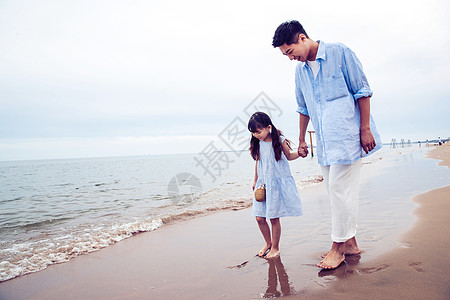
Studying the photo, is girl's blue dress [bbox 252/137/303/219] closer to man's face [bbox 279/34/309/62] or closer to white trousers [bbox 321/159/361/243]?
white trousers [bbox 321/159/361/243]

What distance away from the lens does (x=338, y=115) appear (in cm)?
211

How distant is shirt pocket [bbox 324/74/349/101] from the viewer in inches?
83.1

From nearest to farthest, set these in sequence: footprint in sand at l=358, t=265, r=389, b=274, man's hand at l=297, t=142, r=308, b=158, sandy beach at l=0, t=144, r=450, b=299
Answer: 1. sandy beach at l=0, t=144, r=450, b=299
2. footprint in sand at l=358, t=265, r=389, b=274
3. man's hand at l=297, t=142, r=308, b=158

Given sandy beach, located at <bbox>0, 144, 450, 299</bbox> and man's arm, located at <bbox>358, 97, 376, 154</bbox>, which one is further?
man's arm, located at <bbox>358, 97, 376, 154</bbox>

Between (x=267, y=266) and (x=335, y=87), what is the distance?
5.31 feet

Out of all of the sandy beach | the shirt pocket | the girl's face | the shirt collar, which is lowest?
the sandy beach

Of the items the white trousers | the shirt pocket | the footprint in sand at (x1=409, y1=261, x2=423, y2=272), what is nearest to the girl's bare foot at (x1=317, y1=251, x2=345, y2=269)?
the white trousers

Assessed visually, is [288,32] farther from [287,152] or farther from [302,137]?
[287,152]

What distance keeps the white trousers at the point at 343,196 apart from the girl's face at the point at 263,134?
0.85m

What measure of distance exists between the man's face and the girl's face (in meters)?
0.86

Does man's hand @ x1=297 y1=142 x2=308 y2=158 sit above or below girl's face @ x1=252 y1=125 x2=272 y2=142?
below

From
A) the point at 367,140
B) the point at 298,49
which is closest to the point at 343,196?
the point at 367,140

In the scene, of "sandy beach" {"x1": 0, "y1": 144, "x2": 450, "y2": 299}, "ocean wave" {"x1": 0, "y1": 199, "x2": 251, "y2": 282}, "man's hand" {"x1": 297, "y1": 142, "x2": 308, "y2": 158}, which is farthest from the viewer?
"ocean wave" {"x1": 0, "y1": 199, "x2": 251, "y2": 282}

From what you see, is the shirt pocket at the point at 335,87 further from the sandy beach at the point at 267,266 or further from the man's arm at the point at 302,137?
the sandy beach at the point at 267,266
